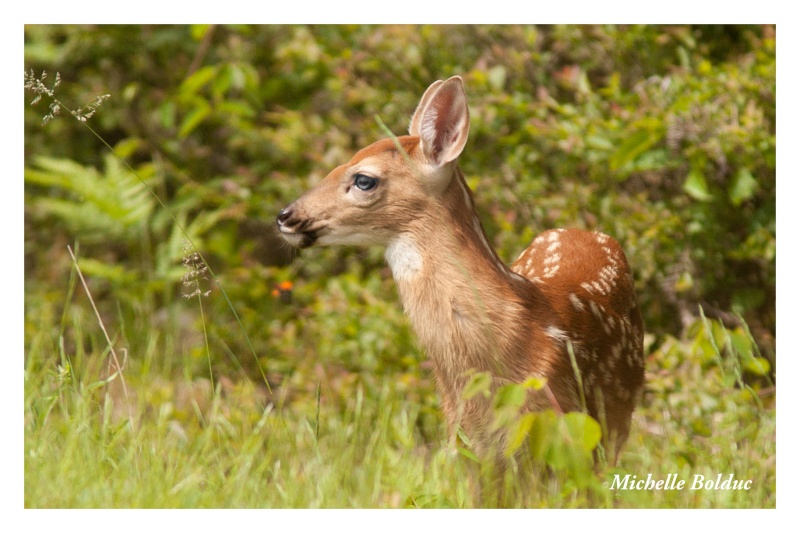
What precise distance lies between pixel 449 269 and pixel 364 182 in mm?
448

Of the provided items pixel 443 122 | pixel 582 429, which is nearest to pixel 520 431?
pixel 582 429

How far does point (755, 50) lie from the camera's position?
18.7 ft

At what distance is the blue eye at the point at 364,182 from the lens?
3.84 m

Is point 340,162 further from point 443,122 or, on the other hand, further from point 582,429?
point 582,429

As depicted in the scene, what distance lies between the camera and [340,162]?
6.64 metres

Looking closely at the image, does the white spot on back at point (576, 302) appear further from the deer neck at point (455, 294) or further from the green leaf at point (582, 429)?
the green leaf at point (582, 429)

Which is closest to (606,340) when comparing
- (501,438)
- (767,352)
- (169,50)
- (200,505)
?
(501,438)

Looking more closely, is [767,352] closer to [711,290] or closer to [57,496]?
[711,290]

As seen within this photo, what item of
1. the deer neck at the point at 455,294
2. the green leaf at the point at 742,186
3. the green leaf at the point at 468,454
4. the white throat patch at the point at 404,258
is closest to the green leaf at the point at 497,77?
the green leaf at the point at 742,186

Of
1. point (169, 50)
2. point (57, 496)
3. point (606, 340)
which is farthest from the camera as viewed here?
point (169, 50)

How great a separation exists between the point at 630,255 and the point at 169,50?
12.8 ft

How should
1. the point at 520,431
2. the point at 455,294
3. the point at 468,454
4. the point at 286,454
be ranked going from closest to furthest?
the point at 520,431 → the point at 468,454 → the point at 455,294 → the point at 286,454

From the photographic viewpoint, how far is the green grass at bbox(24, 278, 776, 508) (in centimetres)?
343

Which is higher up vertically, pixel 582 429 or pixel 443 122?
pixel 443 122
